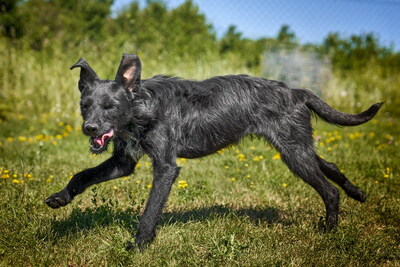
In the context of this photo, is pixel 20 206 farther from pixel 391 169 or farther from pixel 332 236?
pixel 391 169

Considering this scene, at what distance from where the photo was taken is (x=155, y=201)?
3115 millimetres

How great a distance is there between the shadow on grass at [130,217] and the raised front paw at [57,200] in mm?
228

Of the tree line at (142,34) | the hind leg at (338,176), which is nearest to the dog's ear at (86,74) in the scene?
the hind leg at (338,176)

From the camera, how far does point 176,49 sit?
12625mm

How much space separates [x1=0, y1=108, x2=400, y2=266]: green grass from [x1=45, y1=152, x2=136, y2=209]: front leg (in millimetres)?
162

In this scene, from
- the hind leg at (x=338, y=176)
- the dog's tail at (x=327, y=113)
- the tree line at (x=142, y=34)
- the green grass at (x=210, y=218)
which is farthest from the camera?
the tree line at (x=142, y=34)

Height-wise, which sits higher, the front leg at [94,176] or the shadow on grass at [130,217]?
the front leg at [94,176]

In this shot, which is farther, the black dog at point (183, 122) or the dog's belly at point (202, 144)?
the dog's belly at point (202, 144)

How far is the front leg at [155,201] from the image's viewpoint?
3.04 metres

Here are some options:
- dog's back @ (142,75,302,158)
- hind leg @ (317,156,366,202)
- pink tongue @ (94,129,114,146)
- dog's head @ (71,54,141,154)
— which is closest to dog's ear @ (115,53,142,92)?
dog's head @ (71,54,141,154)

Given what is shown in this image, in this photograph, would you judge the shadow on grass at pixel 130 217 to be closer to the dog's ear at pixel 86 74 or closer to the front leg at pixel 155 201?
the front leg at pixel 155 201

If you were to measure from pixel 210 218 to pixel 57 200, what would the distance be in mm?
1316

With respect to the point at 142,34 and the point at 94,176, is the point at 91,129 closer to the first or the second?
the point at 94,176

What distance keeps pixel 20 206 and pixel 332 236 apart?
258 centimetres
